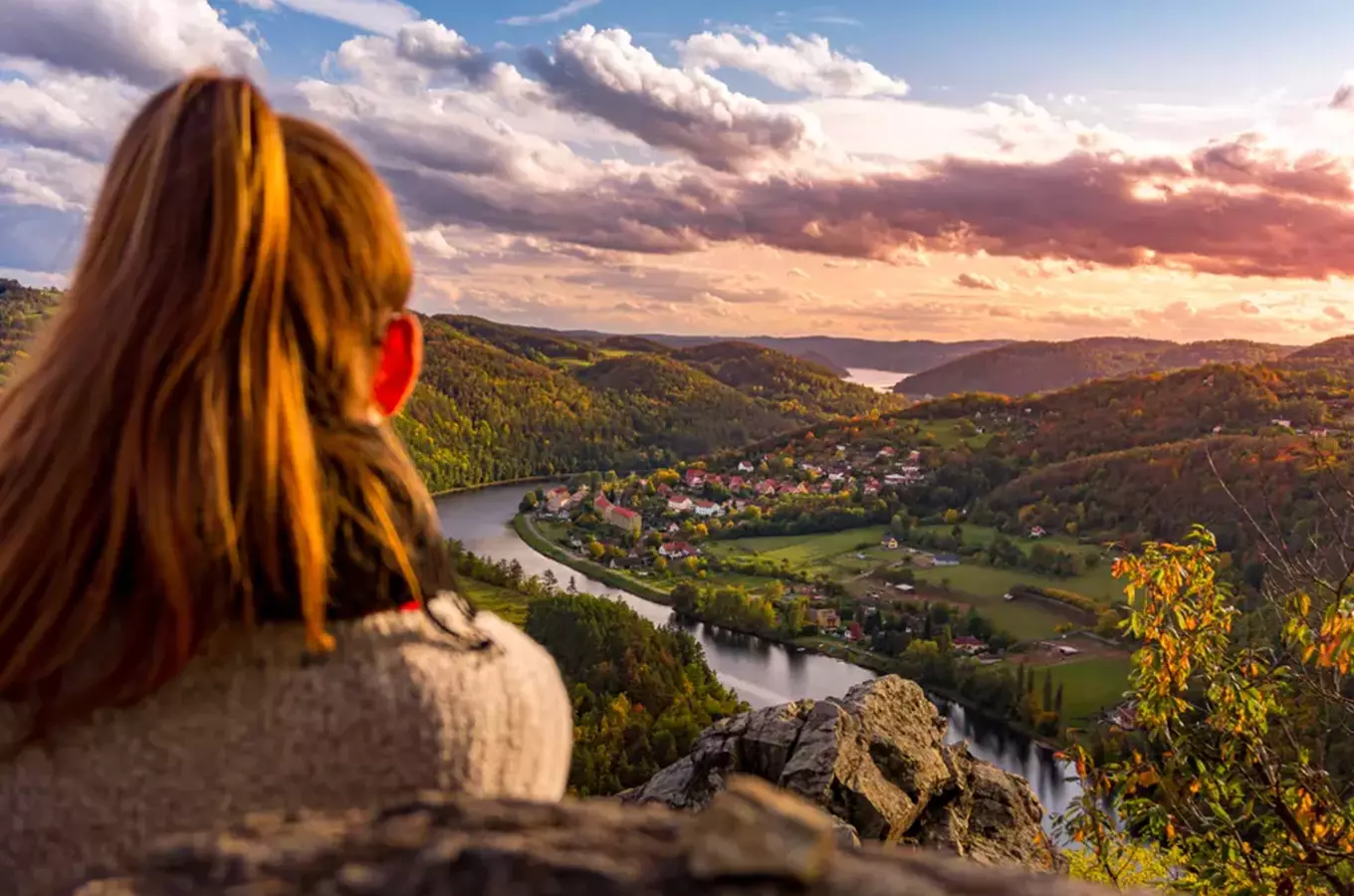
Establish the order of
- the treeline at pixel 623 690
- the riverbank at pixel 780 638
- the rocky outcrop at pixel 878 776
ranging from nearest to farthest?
the rocky outcrop at pixel 878 776 → the treeline at pixel 623 690 → the riverbank at pixel 780 638

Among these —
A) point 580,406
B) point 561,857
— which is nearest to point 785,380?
point 580,406

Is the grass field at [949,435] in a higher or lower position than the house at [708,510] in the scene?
higher

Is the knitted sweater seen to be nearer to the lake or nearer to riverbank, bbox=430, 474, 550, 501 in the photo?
riverbank, bbox=430, 474, 550, 501

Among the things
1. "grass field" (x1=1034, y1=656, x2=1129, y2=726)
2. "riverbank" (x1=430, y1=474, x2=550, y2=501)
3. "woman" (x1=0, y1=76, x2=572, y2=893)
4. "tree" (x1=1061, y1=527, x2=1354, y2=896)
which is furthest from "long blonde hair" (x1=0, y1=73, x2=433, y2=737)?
"riverbank" (x1=430, y1=474, x2=550, y2=501)

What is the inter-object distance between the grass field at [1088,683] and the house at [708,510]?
108ft

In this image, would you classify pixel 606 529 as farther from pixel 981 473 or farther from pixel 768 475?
pixel 981 473

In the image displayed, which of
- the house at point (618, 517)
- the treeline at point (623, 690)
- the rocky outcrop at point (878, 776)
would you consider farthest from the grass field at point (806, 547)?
the rocky outcrop at point (878, 776)

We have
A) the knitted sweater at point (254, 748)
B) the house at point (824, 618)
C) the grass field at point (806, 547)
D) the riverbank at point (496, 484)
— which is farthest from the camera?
the riverbank at point (496, 484)

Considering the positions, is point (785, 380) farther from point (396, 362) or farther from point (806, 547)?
point (396, 362)

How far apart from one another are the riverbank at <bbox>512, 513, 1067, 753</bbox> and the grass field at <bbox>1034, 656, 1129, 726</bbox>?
6.12 ft

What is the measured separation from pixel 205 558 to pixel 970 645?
37.4 m

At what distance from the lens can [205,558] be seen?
0.93m

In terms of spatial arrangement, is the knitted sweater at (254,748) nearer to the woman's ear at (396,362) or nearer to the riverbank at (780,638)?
the woman's ear at (396,362)

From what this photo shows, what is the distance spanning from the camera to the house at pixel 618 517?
191 ft
